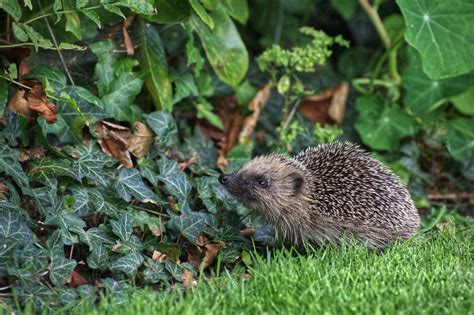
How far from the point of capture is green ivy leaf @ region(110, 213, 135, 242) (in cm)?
599

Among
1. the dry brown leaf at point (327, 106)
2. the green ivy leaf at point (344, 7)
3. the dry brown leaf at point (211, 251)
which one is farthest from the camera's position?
the green ivy leaf at point (344, 7)

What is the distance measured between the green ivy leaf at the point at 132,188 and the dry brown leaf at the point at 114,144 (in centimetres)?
47

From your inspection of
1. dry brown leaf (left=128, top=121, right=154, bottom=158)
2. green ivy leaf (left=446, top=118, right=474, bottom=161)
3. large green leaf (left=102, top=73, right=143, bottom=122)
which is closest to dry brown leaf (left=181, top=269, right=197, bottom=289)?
dry brown leaf (left=128, top=121, right=154, bottom=158)

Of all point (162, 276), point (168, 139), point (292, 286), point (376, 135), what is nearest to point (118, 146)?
point (168, 139)

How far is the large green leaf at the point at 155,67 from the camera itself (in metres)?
7.47

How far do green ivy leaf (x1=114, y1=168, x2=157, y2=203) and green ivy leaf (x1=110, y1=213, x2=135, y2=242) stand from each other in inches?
13.3

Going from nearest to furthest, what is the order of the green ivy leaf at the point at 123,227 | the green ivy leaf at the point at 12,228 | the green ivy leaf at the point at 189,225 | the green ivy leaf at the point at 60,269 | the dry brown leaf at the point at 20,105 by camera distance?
the green ivy leaf at the point at 60,269
the green ivy leaf at the point at 12,228
the green ivy leaf at the point at 123,227
the green ivy leaf at the point at 189,225
the dry brown leaf at the point at 20,105

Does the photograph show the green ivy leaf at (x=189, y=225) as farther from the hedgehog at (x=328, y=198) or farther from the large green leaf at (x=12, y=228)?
the large green leaf at (x=12, y=228)

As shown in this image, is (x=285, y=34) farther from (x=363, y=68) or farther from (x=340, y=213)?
(x=340, y=213)

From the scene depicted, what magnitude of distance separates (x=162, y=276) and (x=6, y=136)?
5.54 feet

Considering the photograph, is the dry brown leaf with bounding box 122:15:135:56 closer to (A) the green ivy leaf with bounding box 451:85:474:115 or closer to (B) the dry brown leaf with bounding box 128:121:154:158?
(B) the dry brown leaf with bounding box 128:121:154:158

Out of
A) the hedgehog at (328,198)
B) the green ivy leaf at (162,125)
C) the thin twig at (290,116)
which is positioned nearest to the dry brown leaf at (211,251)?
the hedgehog at (328,198)

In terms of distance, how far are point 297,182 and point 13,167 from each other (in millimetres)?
2296

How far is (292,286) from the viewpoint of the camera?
196 inches
